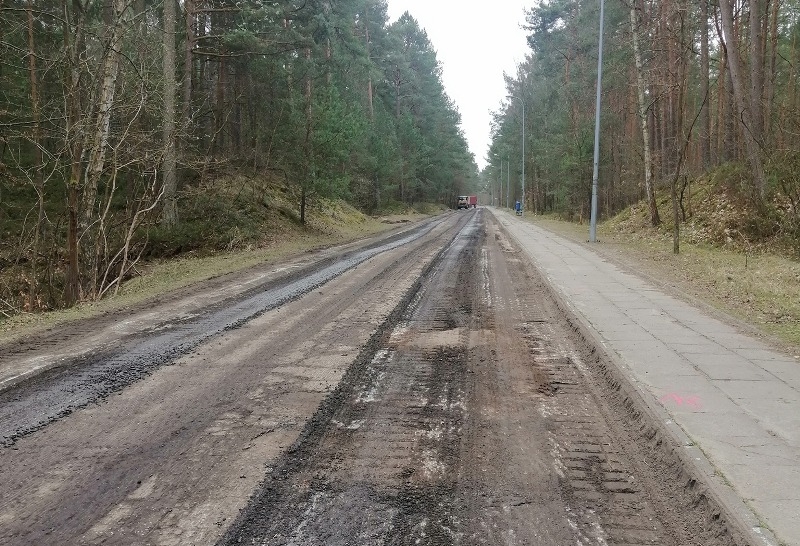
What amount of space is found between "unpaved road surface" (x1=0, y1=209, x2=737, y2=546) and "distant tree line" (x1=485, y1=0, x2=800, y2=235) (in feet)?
41.0

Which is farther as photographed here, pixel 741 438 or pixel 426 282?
pixel 426 282

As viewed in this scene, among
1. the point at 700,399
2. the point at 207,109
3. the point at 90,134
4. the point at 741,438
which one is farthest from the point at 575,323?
the point at 207,109

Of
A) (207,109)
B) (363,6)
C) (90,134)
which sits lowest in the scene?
(90,134)

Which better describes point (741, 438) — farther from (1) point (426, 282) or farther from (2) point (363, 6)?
(2) point (363, 6)

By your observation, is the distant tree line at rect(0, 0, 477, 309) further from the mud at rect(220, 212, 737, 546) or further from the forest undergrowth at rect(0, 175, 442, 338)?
the mud at rect(220, 212, 737, 546)

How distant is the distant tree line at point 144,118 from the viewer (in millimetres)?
10938

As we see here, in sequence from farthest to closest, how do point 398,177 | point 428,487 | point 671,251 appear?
point 398,177 → point 671,251 → point 428,487

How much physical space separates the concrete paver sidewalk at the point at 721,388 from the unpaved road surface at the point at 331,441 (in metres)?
0.29

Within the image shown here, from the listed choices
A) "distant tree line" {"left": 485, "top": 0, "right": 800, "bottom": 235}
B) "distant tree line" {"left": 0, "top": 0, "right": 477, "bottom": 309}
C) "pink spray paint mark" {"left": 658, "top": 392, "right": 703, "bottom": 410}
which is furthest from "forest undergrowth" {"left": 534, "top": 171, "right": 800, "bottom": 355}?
"distant tree line" {"left": 0, "top": 0, "right": 477, "bottom": 309}

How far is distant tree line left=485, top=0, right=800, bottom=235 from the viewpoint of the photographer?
51.6 feet

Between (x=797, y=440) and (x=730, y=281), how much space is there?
814 centimetres

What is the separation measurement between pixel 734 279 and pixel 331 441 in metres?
10.3

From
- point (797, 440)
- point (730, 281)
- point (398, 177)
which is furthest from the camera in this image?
point (398, 177)

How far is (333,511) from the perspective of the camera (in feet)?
9.99
